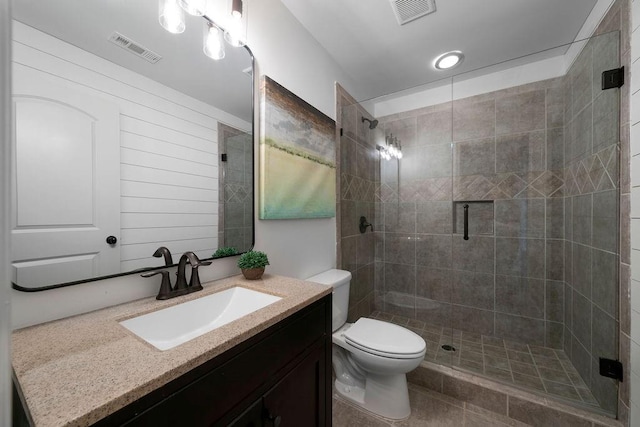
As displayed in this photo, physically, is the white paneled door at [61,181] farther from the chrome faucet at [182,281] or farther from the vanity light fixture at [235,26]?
the vanity light fixture at [235,26]

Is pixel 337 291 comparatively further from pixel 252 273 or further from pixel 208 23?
pixel 208 23

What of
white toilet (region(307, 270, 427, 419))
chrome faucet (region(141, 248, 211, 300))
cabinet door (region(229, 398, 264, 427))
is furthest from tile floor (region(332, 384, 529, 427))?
chrome faucet (region(141, 248, 211, 300))

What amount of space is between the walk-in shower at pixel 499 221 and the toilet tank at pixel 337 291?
1.09ft

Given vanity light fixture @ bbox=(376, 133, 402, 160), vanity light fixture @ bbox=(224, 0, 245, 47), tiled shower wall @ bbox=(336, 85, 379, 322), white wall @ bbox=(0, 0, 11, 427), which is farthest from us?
vanity light fixture @ bbox=(376, 133, 402, 160)

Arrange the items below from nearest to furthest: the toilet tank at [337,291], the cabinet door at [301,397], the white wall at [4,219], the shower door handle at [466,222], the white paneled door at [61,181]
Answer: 1. the white wall at [4,219]
2. the white paneled door at [61,181]
3. the cabinet door at [301,397]
4. the toilet tank at [337,291]
5. the shower door handle at [466,222]

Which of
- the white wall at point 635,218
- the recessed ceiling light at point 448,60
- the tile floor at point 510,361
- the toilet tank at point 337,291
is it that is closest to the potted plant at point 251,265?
the toilet tank at point 337,291

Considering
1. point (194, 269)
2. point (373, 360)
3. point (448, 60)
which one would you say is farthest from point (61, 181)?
point (448, 60)

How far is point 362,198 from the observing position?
2.36 m

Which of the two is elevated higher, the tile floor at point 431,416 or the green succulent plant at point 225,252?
the green succulent plant at point 225,252

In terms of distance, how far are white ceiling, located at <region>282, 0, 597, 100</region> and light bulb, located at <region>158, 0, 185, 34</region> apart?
2.59 feet

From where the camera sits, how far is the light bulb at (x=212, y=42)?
42.1 inches

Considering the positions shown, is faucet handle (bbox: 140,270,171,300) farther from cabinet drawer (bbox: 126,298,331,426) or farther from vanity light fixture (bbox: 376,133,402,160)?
vanity light fixture (bbox: 376,133,402,160)

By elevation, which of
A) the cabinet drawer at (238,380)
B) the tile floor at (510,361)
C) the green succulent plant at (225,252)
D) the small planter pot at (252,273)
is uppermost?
the green succulent plant at (225,252)

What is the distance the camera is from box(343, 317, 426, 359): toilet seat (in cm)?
134
